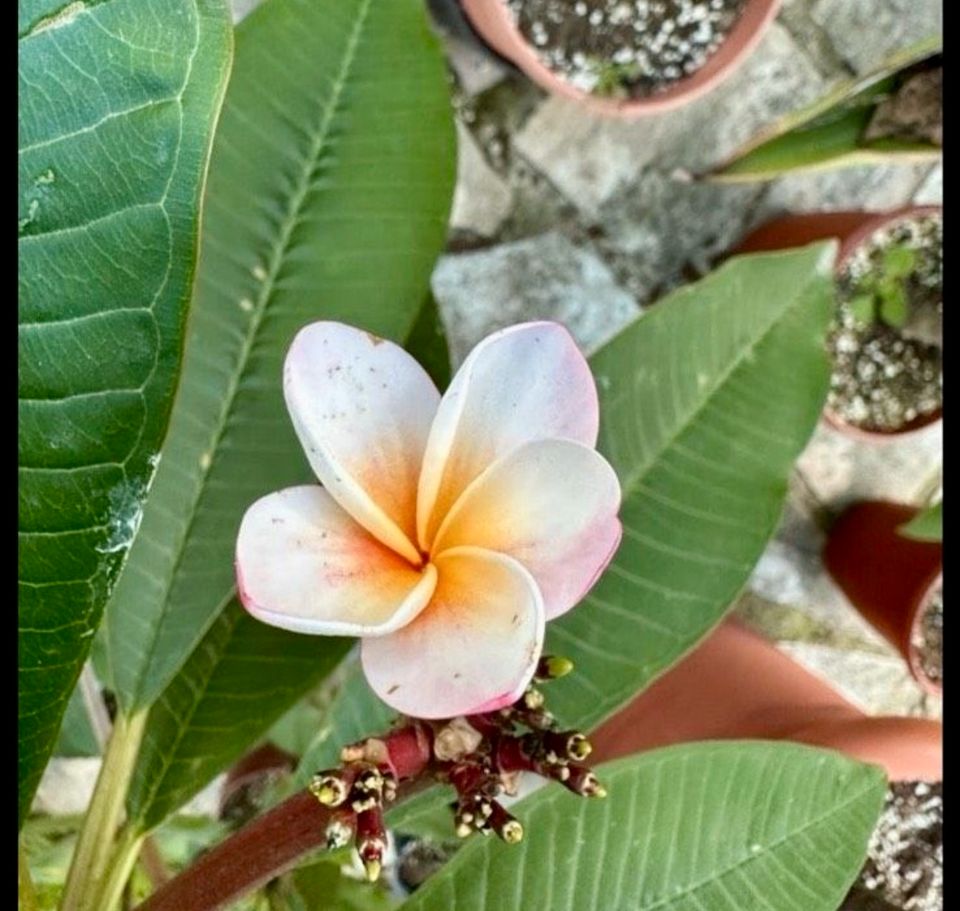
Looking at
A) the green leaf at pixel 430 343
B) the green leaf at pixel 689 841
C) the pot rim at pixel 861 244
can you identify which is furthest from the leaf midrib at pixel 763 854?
the pot rim at pixel 861 244

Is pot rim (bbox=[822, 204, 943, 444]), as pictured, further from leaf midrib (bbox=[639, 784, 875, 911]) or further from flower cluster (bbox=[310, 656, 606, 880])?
flower cluster (bbox=[310, 656, 606, 880])

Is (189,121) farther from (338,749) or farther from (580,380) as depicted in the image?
(338,749)

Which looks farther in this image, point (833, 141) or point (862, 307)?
point (862, 307)

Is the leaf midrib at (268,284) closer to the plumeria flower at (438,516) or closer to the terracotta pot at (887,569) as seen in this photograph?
the plumeria flower at (438,516)

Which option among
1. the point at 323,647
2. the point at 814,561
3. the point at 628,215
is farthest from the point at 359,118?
the point at 814,561

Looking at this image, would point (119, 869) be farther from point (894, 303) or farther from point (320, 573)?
point (894, 303)

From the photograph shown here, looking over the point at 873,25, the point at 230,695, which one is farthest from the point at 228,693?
the point at 873,25
